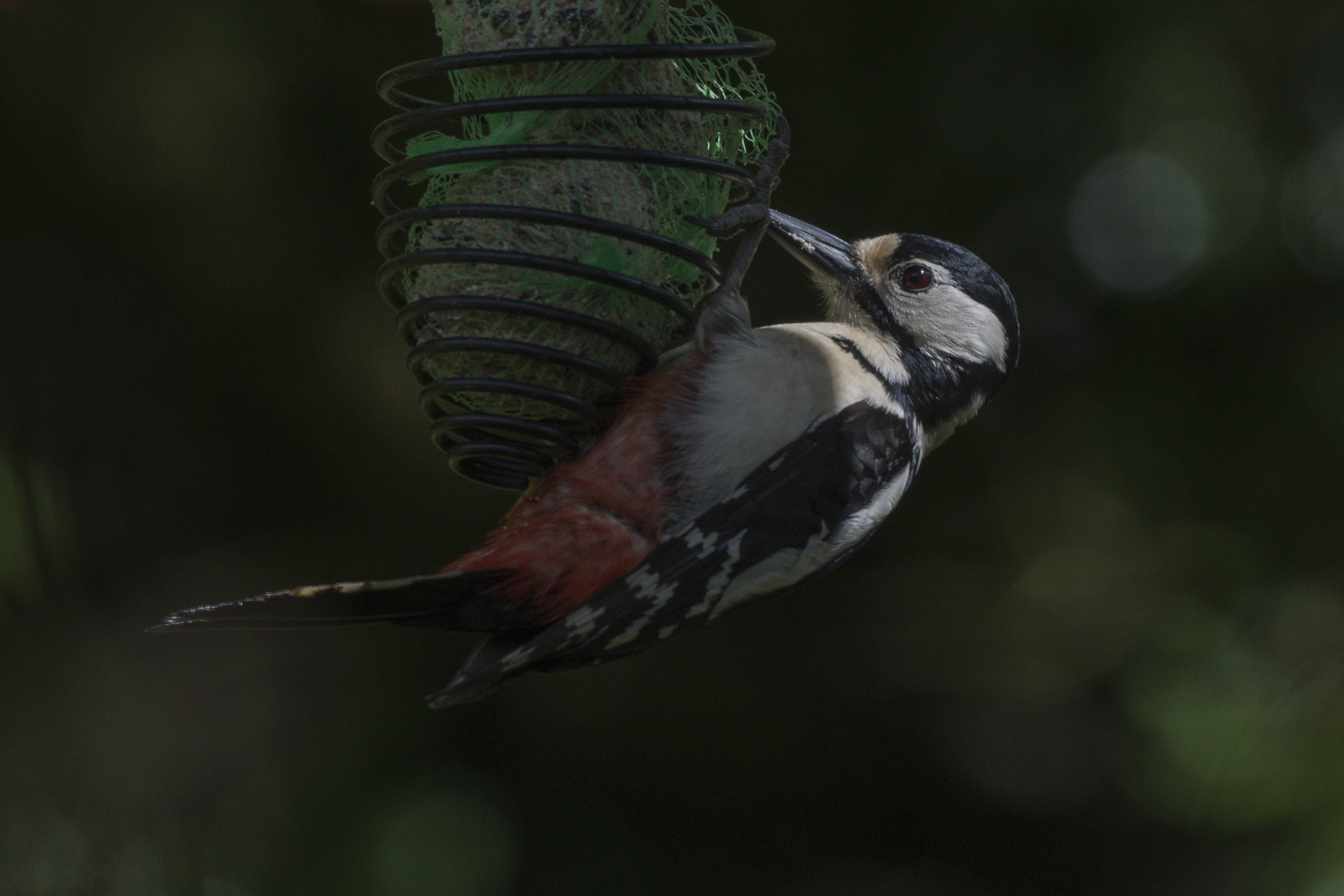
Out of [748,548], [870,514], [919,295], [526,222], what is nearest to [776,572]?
[748,548]

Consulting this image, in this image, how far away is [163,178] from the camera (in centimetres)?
305

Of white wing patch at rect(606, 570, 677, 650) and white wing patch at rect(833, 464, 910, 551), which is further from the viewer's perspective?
white wing patch at rect(833, 464, 910, 551)

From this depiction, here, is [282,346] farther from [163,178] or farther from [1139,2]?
[1139,2]

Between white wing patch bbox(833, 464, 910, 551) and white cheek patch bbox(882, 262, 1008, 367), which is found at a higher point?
white cheek patch bbox(882, 262, 1008, 367)

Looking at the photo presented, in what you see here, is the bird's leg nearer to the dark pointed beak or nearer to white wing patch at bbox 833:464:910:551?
the dark pointed beak

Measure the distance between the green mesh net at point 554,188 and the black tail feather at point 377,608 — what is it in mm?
258

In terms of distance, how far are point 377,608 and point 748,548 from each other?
0.57 m

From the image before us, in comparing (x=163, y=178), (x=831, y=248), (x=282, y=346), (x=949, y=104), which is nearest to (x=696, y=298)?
(x=831, y=248)

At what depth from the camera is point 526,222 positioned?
144 cm

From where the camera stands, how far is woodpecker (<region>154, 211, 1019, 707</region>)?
175cm

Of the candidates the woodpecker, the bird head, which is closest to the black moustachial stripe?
the woodpecker

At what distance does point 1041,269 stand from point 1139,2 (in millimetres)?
652

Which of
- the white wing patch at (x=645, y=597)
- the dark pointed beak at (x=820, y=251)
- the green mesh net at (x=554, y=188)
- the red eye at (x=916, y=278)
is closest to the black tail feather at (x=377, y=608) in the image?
the white wing patch at (x=645, y=597)

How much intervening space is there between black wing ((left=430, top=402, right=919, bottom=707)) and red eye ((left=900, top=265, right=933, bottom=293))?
0.92 ft
